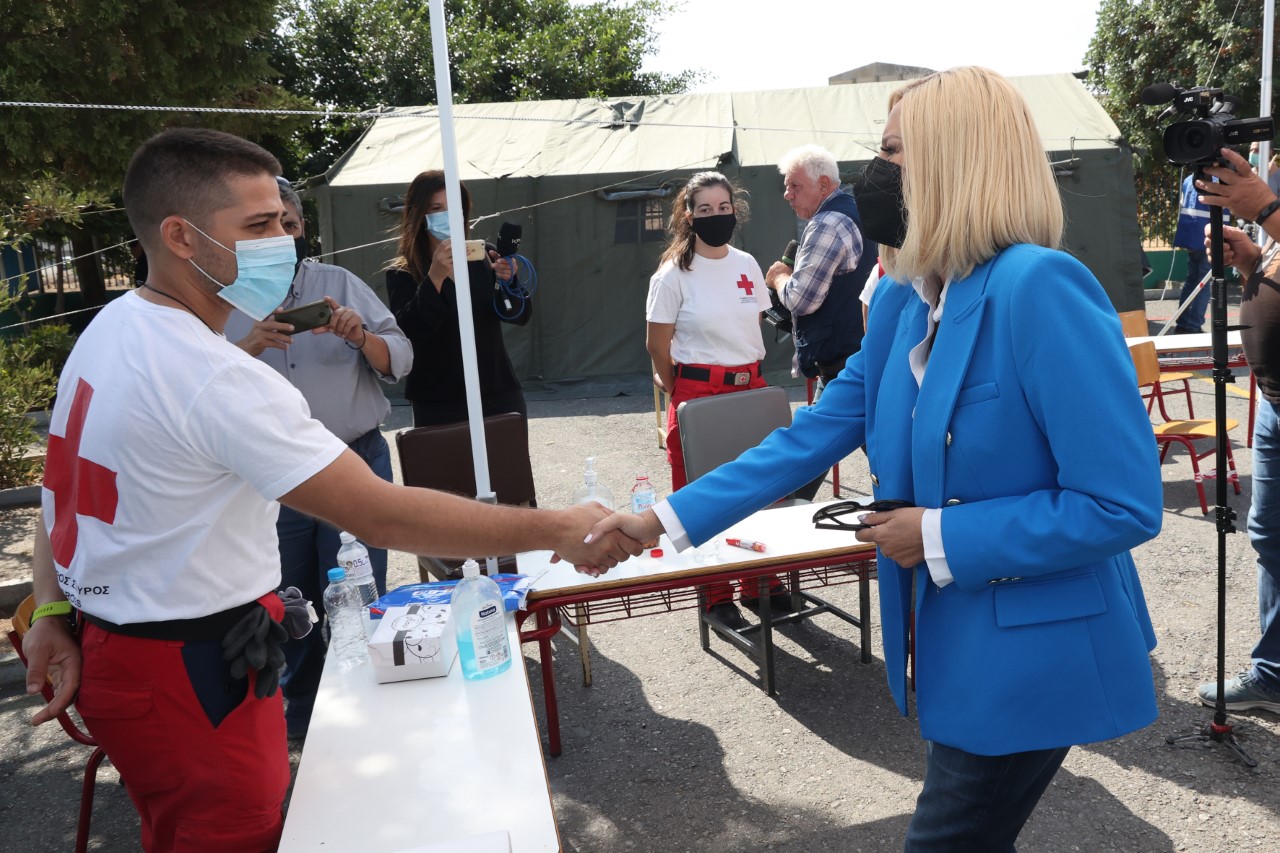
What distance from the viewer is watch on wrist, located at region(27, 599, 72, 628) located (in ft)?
6.61

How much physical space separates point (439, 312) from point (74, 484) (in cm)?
239

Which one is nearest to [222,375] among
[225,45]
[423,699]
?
[423,699]

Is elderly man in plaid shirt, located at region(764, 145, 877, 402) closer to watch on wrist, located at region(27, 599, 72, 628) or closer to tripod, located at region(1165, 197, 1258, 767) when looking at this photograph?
tripod, located at region(1165, 197, 1258, 767)

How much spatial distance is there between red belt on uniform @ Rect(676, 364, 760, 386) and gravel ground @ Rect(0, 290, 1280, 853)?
118 centimetres

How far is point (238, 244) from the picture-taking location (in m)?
2.00

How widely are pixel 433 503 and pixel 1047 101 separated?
11440 mm

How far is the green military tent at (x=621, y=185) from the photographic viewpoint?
10.6m

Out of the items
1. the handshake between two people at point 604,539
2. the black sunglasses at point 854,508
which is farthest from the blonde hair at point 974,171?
the handshake between two people at point 604,539

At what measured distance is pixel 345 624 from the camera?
2.78 meters

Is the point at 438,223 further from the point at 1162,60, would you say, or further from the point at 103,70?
the point at 1162,60

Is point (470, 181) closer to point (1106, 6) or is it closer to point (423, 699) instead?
point (423, 699)

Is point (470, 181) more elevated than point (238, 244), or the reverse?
point (470, 181)

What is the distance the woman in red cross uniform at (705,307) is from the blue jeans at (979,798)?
3.04m

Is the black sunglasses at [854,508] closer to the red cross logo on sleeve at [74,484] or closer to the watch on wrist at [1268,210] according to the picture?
the red cross logo on sleeve at [74,484]
